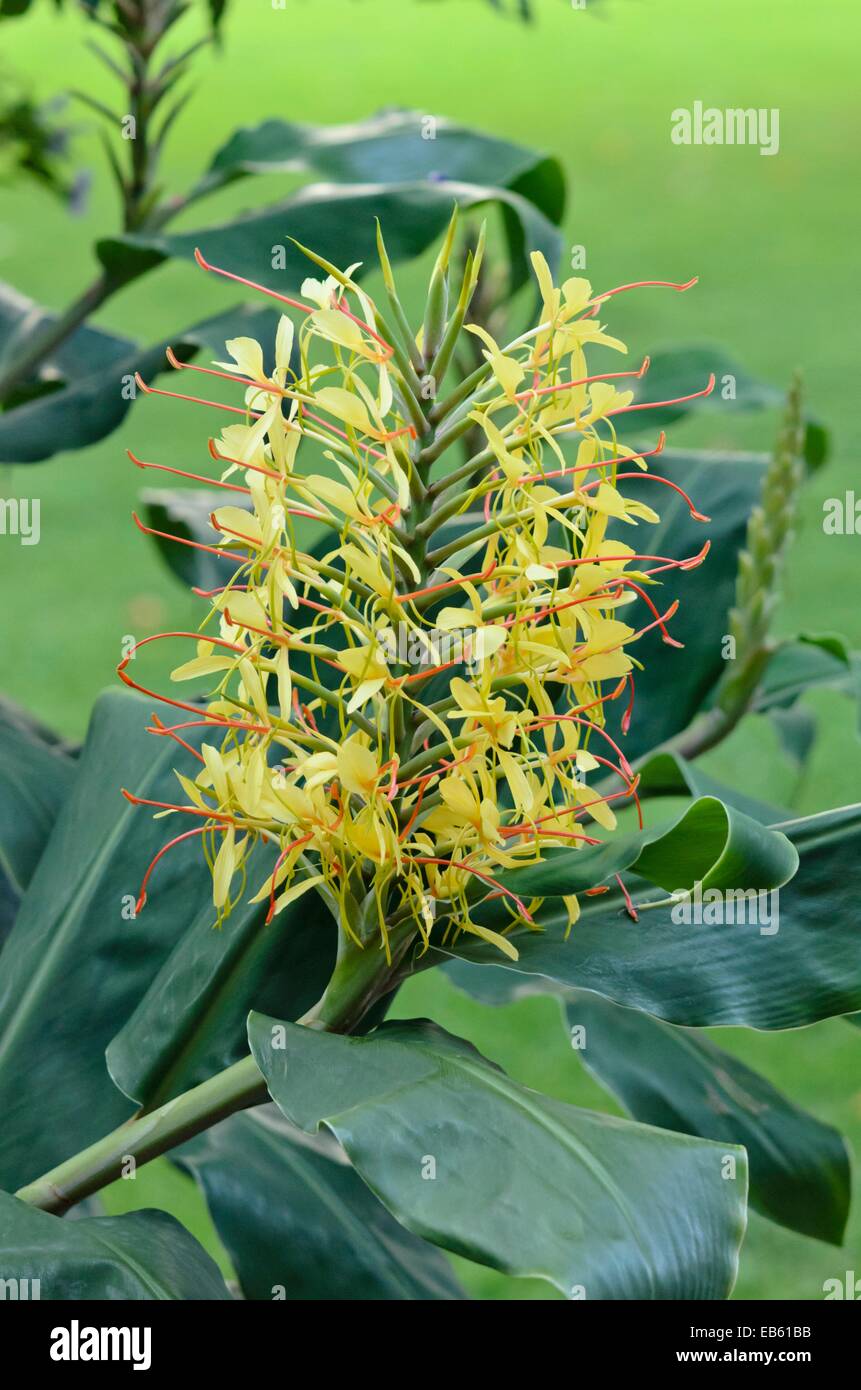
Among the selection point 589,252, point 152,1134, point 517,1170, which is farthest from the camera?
point 589,252

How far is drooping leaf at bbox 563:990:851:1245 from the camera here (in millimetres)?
1051

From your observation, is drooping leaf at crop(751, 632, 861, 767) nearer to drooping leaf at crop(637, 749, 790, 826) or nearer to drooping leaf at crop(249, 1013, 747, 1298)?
drooping leaf at crop(637, 749, 790, 826)

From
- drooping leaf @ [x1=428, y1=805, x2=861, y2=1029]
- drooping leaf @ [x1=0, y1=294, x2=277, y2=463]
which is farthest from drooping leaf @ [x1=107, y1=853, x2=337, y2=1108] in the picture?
drooping leaf @ [x1=0, y1=294, x2=277, y2=463]

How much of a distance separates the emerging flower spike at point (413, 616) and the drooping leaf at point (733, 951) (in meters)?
0.04

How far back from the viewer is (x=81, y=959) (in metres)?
0.92

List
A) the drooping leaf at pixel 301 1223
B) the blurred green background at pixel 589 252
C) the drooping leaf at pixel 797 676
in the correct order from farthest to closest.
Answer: the blurred green background at pixel 589 252 < the drooping leaf at pixel 797 676 < the drooping leaf at pixel 301 1223

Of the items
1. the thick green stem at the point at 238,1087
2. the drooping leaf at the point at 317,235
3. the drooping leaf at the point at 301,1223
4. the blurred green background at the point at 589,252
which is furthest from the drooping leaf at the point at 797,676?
the thick green stem at the point at 238,1087

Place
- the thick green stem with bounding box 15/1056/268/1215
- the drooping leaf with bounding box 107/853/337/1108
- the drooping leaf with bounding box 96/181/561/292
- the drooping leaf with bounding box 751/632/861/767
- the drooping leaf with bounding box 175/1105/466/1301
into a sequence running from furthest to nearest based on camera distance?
the drooping leaf with bounding box 751/632/861/767
the drooping leaf with bounding box 96/181/561/292
the drooping leaf with bounding box 175/1105/466/1301
the drooping leaf with bounding box 107/853/337/1108
the thick green stem with bounding box 15/1056/268/1215

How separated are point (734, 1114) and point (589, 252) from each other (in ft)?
15.9

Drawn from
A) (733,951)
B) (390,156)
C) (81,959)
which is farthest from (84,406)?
(733,951)

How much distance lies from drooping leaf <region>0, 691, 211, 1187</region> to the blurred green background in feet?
1.44

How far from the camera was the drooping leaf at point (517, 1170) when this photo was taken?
56cm

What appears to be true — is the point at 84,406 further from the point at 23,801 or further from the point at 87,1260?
the point at 87,1260

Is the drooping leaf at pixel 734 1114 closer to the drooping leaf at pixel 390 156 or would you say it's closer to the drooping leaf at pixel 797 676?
the drooping leaf at pixel 797 676
